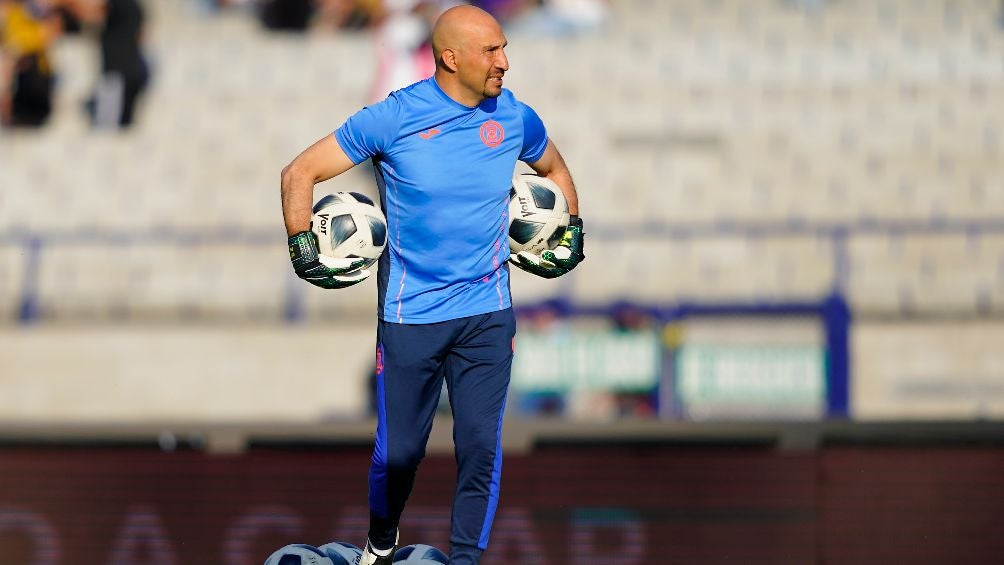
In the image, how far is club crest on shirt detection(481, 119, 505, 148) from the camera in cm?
463

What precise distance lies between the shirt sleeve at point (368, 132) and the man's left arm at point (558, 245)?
2.27ft

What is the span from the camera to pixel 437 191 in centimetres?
454

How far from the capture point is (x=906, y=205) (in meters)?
15.1

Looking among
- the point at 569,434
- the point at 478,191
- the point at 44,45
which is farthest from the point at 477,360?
the point at 44,45

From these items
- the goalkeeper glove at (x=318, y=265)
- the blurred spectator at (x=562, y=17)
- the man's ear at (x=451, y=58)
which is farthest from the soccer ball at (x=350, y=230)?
the blurred spectator at (x=562, y=17)

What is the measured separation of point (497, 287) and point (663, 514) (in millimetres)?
1897

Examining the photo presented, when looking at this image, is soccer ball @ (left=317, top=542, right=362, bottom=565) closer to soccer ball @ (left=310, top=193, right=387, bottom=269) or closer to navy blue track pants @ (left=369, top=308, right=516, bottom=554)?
navy blue track pants @ (left=369, top=308, right=516, bottom=554)

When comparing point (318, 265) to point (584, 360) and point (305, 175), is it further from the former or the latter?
point (584, 360)

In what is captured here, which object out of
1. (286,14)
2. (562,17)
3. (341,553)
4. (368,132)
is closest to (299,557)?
(341,553)

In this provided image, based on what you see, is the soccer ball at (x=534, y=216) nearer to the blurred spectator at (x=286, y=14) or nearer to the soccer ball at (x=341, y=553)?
the soccer ball at (x=341, y=553)

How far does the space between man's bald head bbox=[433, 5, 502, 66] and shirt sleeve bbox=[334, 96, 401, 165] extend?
270 millimetres

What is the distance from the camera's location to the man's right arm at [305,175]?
444 centimetres

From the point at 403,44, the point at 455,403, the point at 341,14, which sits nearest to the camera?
the point at 455,403

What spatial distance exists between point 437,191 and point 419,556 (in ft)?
4.90
